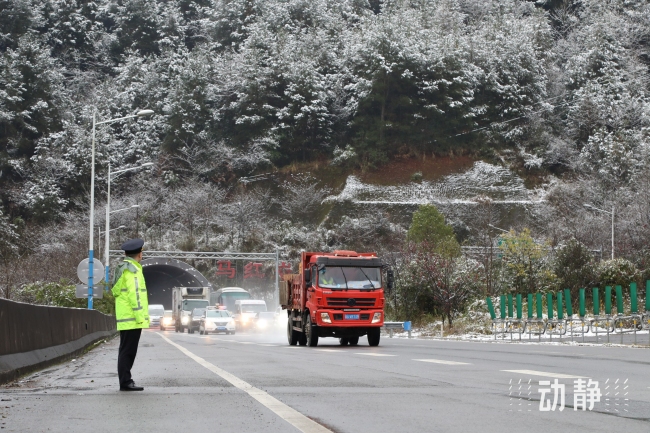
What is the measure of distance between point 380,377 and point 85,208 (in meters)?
84.2

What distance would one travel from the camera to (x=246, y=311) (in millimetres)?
54188

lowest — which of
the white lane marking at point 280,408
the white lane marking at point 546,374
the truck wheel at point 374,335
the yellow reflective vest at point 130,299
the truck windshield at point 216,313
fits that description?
the truck windshield at point 216,313

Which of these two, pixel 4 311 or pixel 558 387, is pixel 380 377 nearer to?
pixel 558 387

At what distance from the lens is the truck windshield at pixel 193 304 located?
182 ft

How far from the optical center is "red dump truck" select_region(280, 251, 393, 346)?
→ 23422 millimetres

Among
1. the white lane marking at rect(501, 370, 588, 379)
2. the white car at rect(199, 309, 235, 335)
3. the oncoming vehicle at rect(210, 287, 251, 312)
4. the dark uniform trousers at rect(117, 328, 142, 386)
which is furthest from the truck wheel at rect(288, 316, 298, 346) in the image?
the oncoming vehicle at rect(210, 287, 251, 312)

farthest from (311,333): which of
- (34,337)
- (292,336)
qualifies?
(34,337)

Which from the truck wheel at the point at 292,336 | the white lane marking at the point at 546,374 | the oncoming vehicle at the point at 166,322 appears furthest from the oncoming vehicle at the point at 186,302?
the white lane marking at the point at 546,374

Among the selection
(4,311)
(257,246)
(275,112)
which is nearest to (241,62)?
(275,112)

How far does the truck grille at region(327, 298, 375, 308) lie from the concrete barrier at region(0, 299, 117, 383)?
7.06m

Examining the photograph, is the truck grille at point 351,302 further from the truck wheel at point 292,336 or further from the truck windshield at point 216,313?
the truck windshield at point 216,313

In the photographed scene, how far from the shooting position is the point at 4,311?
10562mm

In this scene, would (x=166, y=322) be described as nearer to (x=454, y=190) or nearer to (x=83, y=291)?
(x=83, y=291)

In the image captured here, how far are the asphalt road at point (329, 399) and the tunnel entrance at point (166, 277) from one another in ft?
194
